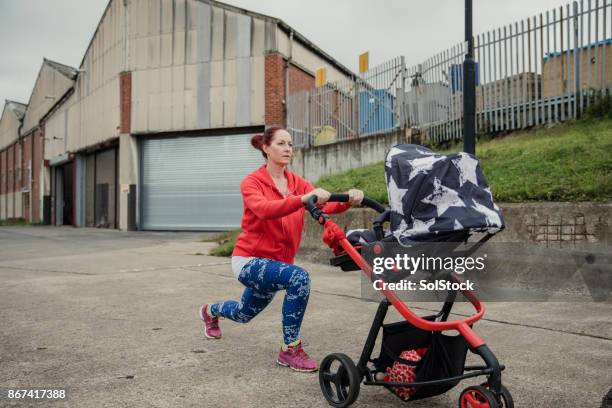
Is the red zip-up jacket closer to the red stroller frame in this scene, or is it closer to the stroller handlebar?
the stroller handlebar

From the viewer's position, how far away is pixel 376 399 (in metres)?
2.73

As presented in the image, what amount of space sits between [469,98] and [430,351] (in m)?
5.10

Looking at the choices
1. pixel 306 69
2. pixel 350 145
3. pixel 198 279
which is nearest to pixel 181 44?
pixel 306 69

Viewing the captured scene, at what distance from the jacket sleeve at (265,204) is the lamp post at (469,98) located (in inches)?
167

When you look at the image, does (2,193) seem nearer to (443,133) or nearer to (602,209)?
(443,133)

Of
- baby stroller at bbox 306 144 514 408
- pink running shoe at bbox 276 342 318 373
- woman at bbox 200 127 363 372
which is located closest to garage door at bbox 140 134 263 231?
woman at bbox 200 127 363 372

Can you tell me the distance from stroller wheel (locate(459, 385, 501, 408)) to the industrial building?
53.8 feet

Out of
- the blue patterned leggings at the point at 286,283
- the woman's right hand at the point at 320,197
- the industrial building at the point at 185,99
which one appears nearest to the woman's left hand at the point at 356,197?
the woman's right hand at the point at 320,197

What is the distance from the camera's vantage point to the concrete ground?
9.25 ft

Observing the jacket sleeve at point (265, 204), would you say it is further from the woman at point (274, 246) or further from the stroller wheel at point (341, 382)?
the stroller wheel at point (341, 382)

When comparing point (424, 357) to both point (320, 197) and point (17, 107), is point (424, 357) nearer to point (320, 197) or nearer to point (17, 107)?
point (320, 197)

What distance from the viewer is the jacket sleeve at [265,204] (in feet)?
9.23

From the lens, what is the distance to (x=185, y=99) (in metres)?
20.1

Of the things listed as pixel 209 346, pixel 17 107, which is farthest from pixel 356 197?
pixel 17 107
